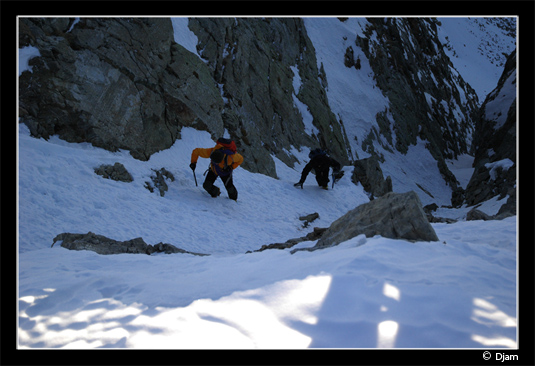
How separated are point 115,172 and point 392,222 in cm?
592

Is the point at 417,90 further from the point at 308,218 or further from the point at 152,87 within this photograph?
the point at 152,87

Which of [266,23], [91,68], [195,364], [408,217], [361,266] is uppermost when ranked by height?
[266,23]

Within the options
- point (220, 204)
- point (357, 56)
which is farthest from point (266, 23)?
point (220, 204)

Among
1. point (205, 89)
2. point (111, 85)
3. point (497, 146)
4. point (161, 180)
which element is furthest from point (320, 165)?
point (497, 146)

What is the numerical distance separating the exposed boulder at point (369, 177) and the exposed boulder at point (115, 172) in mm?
8296

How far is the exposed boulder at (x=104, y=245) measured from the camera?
15.9 feet

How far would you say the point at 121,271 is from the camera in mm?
3797

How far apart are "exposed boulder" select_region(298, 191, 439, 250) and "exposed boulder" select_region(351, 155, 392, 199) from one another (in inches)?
370

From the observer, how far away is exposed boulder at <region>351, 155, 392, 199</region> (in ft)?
45.9

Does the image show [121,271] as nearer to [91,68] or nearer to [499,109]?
[91,68]

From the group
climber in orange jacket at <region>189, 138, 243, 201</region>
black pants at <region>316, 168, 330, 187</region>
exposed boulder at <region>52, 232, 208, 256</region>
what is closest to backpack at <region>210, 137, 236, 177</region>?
climber in orange jacket at <region>189, 138, 243, 201</region>

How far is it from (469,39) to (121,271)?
65.8 metres

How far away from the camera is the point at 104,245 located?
16.7ft

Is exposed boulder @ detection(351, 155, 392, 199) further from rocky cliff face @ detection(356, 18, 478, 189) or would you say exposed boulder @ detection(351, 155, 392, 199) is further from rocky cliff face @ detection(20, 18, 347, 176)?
rocky cliff face @ detection(356, 18, 478, 189)
